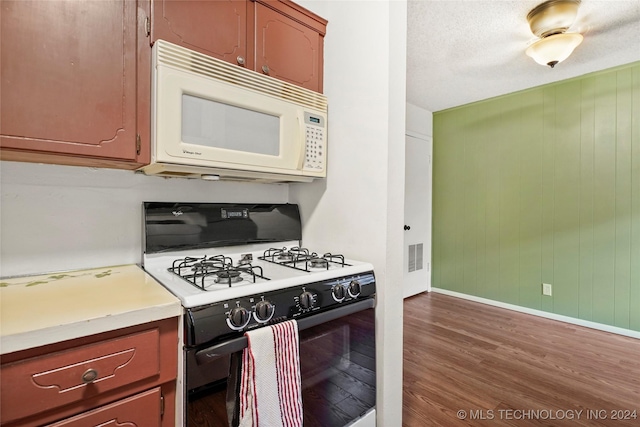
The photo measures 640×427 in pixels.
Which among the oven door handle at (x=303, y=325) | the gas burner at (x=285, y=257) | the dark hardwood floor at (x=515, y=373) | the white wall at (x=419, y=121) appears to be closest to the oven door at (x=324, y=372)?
the oven door handle at (x=303, y=325)

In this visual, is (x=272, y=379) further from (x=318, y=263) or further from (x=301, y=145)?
(x=301, y=145)

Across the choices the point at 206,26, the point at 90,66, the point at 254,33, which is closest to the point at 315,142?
the point at 254,33

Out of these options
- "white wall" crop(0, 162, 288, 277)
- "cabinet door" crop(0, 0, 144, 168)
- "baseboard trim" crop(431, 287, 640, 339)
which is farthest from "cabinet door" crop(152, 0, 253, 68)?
"baseboard trim" crop(431, 287, 640, 339)

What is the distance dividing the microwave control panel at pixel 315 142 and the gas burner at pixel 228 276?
2.12 ft

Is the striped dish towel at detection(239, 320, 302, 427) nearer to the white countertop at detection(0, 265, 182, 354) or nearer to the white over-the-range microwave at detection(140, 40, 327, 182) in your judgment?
the white countertop at detection(0, 265, 182, 354)

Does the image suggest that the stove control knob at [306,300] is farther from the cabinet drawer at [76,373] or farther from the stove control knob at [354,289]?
the cabinet drawer at [76,373]

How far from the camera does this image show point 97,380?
79 cm

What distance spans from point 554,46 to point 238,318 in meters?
2.74

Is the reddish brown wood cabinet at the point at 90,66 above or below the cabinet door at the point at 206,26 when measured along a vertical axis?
below

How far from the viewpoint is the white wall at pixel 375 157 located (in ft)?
4.58

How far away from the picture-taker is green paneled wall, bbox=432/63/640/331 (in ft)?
9.30

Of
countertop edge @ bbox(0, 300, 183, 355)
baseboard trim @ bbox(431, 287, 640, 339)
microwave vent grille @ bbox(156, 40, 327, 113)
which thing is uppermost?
microwave vent grille @ bbox(156, 40, 327, 113)

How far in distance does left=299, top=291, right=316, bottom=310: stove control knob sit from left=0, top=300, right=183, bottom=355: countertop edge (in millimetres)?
401

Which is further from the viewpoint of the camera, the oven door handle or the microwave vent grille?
the microwave vent grille
